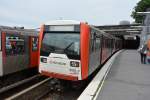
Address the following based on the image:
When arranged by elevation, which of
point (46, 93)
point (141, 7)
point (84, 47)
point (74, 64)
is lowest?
point (46, 93)

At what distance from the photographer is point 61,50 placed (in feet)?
29.7

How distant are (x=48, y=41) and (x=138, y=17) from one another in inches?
1595

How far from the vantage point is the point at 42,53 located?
951 cm

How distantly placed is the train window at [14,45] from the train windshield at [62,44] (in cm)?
132

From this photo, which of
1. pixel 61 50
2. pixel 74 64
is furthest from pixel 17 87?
pixel 74 64

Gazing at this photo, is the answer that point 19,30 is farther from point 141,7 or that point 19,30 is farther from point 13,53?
point 141,7

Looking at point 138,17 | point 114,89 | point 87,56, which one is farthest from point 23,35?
point 138,17

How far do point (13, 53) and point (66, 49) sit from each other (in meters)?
2.47

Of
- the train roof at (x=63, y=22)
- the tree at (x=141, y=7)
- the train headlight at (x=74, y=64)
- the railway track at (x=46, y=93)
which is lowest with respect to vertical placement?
the railway track at (x=46, y=93)

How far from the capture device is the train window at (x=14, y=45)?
9.52 meters

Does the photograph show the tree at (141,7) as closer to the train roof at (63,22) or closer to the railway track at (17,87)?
the railway track at (17,87)

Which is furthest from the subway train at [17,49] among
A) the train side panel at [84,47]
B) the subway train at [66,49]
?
the train side panel at [84,47]

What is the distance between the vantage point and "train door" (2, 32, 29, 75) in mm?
9289

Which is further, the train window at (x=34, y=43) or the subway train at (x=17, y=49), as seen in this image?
the train window at (x=34, y=43)
